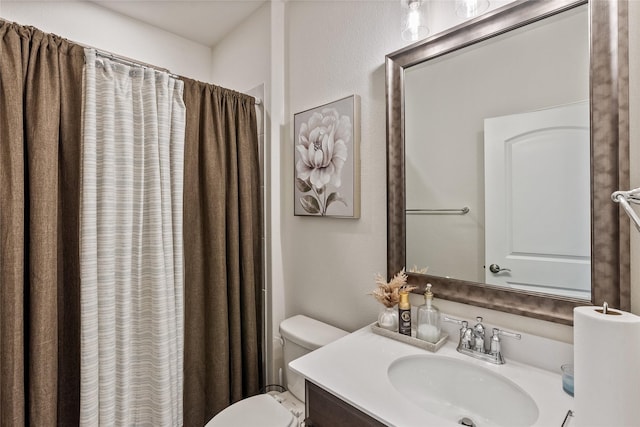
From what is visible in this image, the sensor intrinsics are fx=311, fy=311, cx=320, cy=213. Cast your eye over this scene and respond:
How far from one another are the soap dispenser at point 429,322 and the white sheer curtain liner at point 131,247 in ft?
3.47

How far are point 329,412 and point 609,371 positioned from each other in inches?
25.3

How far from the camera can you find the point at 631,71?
0.80 meters

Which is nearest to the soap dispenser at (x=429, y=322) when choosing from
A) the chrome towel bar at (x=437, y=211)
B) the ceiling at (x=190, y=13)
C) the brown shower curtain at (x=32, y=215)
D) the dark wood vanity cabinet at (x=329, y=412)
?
the chrome towel bar at (x=437, y=211)

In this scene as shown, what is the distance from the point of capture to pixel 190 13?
1933 millimetres

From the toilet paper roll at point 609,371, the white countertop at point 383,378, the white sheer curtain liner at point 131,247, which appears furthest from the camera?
the white sheer curtain liner at point 131,247

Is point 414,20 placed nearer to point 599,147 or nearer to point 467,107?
point 467,107

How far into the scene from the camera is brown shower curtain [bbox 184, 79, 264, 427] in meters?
1.54

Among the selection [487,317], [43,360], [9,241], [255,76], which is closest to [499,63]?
[487,317]

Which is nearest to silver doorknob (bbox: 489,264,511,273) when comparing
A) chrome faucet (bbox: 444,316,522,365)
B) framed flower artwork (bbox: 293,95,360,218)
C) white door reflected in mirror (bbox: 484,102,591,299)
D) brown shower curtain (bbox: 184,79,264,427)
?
white door reflected in mirror (bbox: 484,102,591,299)

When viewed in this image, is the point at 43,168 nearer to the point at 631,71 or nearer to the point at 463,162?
the point at 463,162

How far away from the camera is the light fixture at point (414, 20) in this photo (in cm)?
116

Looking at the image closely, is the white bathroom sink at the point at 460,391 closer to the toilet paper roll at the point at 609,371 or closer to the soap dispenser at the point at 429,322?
the soap dispenser at the point at 429,322

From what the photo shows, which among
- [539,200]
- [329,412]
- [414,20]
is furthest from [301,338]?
[414,20]

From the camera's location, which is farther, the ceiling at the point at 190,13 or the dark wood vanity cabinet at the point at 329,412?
the ceiling at the point at 190,13
